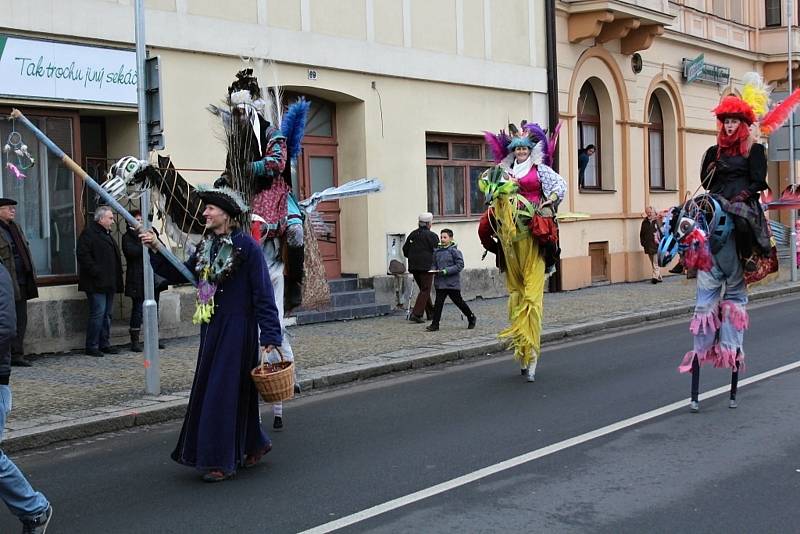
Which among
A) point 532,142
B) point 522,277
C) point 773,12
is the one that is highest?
point 773,12

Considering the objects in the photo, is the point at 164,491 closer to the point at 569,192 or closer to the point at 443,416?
the point at 443,416

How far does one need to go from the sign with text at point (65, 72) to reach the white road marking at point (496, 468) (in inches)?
322

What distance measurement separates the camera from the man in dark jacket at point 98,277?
12.1 meters

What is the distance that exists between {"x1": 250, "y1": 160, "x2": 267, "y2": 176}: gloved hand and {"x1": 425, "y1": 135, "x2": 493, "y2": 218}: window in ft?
36.1

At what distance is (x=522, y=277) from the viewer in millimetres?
10008

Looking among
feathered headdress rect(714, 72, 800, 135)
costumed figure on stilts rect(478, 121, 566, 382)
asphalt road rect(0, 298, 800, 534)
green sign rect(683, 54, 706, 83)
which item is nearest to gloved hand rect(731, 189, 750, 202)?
feathered headdress rect(714, 72, 800, 135)

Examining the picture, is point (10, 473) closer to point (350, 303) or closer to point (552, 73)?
point (350, 303)

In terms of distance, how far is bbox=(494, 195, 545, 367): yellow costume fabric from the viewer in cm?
968

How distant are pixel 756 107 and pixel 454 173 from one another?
11348mm

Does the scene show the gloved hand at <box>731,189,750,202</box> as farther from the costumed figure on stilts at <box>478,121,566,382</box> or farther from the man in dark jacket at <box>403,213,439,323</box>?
the man in dark jacket at <box>403,213,439,323</box>

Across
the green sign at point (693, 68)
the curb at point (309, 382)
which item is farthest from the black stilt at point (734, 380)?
the green sign at point (693, 68)

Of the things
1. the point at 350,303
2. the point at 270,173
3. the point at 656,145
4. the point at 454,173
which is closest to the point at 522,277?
the point at 270,173

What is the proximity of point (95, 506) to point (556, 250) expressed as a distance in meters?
5.41

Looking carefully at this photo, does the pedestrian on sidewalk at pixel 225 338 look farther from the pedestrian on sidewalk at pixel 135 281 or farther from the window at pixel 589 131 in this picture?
the window at pixel 589 131
